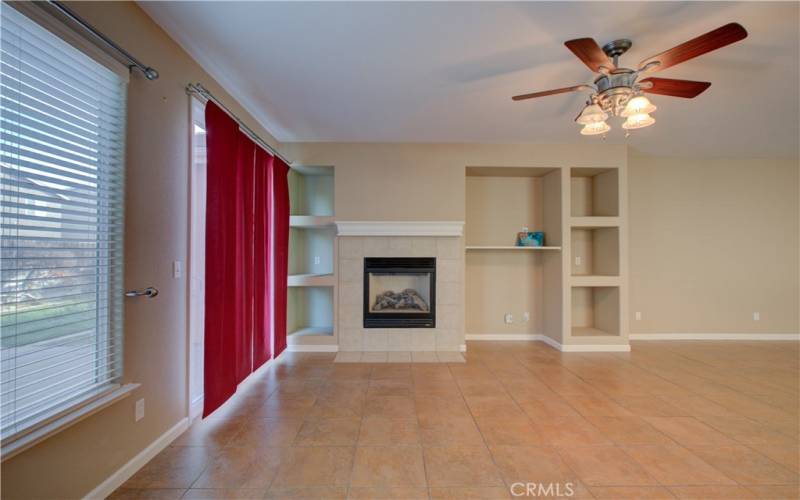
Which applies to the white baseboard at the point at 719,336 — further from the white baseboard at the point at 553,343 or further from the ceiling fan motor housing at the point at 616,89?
the ceiling fan motor housing at the point at 616,89

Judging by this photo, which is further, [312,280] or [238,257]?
[312,280]

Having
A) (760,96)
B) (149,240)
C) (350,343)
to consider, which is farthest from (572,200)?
(149,240)

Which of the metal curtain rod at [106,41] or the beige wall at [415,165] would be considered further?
the beige wall at [415,165]

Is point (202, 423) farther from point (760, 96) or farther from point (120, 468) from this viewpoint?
point (760, 96)

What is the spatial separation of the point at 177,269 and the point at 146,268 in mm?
274

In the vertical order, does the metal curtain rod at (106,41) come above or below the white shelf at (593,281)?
above

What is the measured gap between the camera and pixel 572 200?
4973 mm

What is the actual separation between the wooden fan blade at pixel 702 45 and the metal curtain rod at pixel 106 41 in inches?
110

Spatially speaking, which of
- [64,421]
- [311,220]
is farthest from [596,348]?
[64,421]

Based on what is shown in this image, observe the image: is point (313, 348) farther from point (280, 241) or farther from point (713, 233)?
point (713, 233)

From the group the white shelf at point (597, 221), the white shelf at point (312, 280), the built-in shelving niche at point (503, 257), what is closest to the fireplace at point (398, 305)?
the white shelf at point (312, 280)

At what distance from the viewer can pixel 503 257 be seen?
195 inches

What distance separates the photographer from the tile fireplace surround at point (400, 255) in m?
4.29

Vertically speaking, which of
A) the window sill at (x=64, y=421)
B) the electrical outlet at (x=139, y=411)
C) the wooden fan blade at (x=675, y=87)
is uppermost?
the wooden fan blade at (x=675, y=87)
